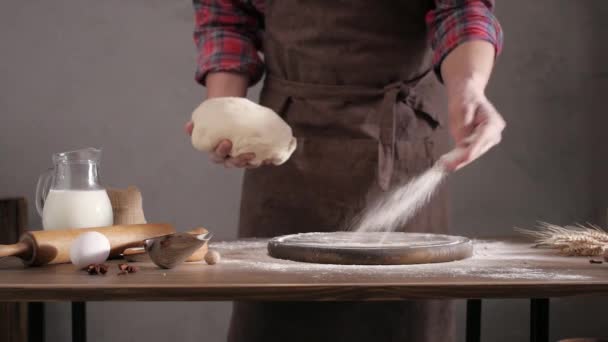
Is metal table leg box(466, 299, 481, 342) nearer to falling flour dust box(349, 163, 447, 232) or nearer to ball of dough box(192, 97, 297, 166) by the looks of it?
falling flour dust box(349, 163, 447, 232)

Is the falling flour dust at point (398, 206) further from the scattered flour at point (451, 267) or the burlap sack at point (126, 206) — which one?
the burlap sack at point (126, 206)

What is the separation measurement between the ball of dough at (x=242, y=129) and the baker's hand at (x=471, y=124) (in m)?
0.35

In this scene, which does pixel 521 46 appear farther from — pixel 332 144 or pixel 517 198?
pixel 332 144

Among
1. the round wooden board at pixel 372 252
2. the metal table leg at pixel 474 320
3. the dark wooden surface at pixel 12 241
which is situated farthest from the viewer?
the dark wooden surface at pixel 12 241

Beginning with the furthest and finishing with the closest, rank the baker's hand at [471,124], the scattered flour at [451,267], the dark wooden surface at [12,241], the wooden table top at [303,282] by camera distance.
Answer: the dark wooden surface at [12,241] → the baker's hand at [471,124] → the scattered flour at [451,267] → the wooden table top at [303,282]

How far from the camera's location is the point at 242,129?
1.56 m

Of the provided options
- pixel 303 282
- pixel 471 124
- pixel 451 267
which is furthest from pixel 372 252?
pixel 471 124

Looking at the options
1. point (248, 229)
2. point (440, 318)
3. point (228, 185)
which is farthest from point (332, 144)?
point (228, 185)

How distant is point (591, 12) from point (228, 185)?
1.71m

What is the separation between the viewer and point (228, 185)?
3.38 m

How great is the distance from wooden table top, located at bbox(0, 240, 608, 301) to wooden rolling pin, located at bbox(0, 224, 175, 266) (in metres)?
0.02

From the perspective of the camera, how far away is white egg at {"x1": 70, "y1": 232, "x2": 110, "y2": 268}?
4.01ft

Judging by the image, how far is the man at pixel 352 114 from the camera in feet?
5.40

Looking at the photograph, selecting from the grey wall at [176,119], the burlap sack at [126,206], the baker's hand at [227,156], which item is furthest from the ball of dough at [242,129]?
the grey wall at [176,119]
